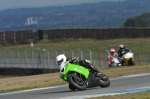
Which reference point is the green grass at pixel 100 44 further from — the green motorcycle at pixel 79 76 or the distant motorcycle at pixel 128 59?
the green motorcycle at pixel 79 76

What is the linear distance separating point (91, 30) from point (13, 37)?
43.9 feet

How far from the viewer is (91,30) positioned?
202 feet

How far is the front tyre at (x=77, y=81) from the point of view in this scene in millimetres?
17984

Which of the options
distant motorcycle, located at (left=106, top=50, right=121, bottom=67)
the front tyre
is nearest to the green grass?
distant motorcycle, located at (left=106, top=50, right=121, bottom=67)

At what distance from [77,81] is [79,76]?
17cm

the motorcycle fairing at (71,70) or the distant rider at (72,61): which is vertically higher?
the distant rider at (72,61)

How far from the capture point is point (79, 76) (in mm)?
18156

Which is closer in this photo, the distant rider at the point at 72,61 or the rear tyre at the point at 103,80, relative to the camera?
the distant rider at the point at 72,61

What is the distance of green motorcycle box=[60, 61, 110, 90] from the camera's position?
18.0 meters

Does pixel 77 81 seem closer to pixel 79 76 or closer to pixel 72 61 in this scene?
pixel 79 76

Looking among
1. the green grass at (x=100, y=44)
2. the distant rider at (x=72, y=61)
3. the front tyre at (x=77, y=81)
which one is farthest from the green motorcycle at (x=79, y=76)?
the green grass at (x=100, y=44)

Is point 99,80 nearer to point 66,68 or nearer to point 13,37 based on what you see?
point 66,68

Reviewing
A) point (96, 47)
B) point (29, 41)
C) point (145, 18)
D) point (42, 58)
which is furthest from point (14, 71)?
point (145, 18)

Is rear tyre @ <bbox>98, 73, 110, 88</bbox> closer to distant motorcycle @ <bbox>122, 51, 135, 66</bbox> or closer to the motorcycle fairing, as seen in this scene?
the motorcycle fairing
